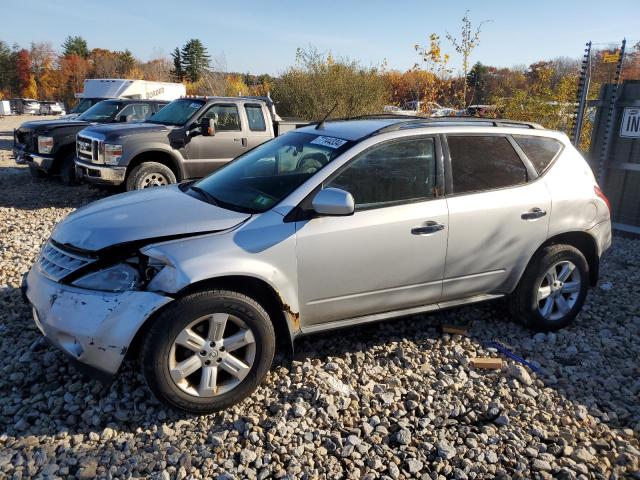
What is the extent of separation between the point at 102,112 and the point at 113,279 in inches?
412

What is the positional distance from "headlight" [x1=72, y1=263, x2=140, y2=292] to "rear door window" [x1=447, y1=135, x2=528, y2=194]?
2.30m

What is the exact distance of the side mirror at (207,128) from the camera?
28.3ft

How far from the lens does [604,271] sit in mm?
5859

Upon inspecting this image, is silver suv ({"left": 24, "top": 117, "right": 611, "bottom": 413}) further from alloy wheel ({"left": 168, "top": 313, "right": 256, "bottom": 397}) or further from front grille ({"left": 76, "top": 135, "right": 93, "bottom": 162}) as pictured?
front grille ({"left": 76, "top": 135, "right": 93, "bottom": 162})

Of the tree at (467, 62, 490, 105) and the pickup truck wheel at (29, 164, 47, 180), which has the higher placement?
the tree at (467, 62, 490, 105)

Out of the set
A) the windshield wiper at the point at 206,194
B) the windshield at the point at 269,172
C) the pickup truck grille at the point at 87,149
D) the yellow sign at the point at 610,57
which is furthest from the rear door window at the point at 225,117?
the yellow sign at the point at 610,57

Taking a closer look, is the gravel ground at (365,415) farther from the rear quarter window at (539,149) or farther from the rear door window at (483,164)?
the rear quarter window at (539,149)

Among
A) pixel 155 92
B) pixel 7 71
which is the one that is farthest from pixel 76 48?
pixel 155 92

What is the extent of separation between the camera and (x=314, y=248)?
321 centimetres

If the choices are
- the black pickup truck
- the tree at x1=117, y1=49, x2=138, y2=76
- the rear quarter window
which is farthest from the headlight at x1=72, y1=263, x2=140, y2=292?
the tree at x1=117, y1=49, x2=138, y2=76

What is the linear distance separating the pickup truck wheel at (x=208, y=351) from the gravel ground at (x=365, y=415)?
17cm

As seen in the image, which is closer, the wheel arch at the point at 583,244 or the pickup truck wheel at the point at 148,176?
the wheel arch at the point at 583,244

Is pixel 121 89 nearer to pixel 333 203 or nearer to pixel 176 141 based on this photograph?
pixel 176 141

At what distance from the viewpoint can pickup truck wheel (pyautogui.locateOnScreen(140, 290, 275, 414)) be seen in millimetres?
2828
